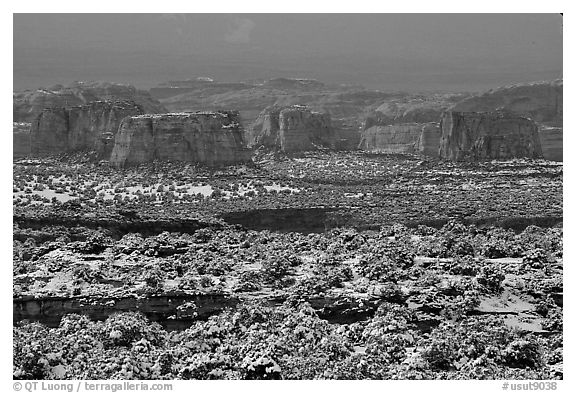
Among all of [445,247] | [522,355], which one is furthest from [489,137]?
[522,355]

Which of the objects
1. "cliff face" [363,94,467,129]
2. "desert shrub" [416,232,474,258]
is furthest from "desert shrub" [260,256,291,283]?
"cliff face" [363,94,467,129]

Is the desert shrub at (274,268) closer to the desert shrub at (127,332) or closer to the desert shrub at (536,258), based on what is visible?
the desert shrub at (127,332)

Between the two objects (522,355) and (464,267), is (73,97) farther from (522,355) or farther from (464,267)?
(522,355)

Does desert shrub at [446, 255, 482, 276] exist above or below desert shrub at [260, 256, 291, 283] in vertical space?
below

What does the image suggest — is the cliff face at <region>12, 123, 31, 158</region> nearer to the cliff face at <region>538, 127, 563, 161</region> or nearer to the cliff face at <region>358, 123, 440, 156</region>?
the cliff face at <region>358, 123, 440, 156</region>

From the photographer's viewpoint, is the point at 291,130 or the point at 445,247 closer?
the point at 445,247

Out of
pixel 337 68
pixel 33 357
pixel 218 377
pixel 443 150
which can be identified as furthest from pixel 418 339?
pixel 443 150

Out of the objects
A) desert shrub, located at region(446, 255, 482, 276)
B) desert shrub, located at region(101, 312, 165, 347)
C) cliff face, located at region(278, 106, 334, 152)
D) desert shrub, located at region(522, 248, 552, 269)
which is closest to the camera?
desert shrub, located at region(101, 312, 165, 347)

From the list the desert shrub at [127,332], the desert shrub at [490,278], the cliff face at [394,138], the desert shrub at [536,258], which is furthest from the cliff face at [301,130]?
the desert shrub at [127,332]
